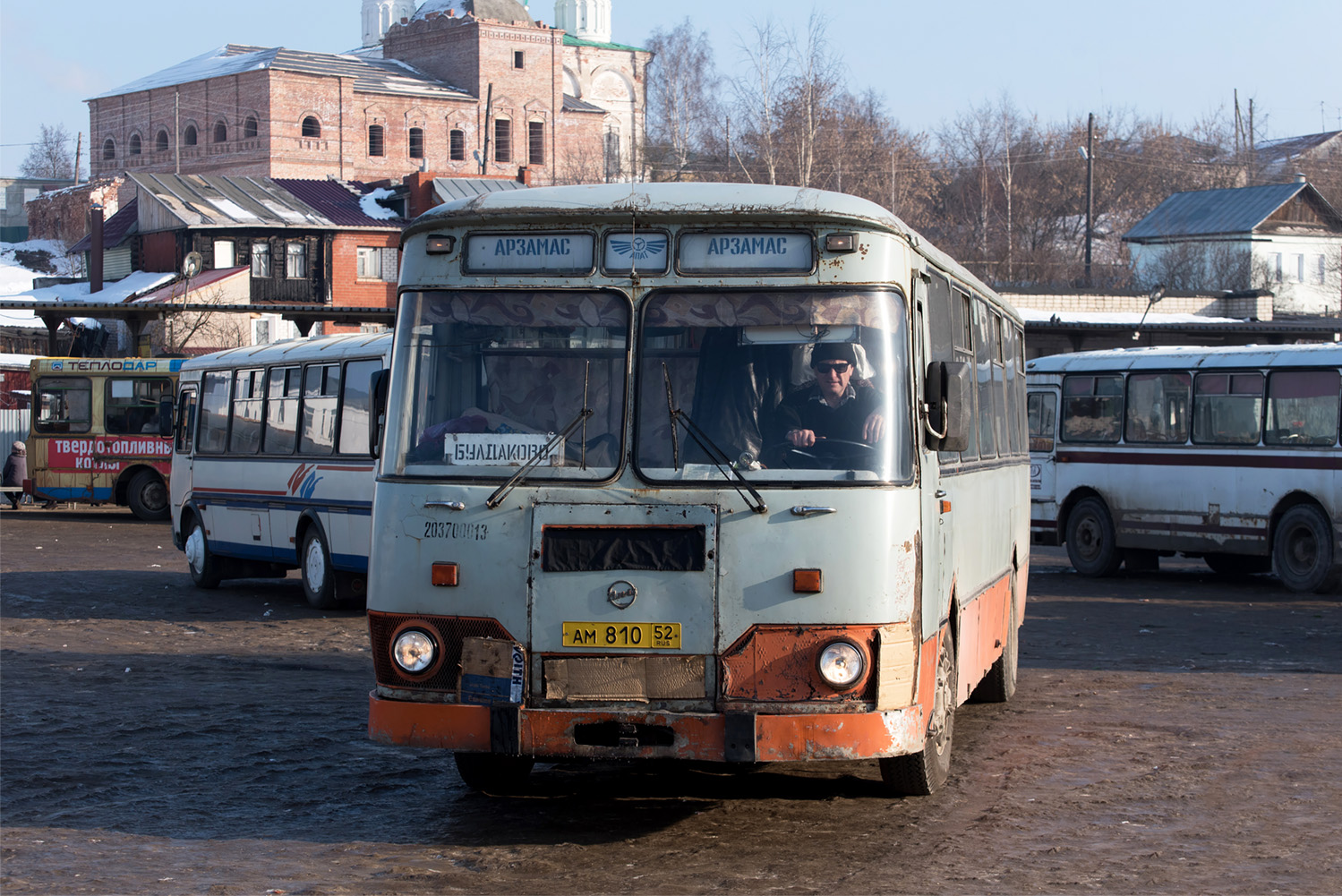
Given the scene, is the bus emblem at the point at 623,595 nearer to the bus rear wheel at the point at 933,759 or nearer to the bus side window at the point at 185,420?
the bus rear wheel at the point at 933,759

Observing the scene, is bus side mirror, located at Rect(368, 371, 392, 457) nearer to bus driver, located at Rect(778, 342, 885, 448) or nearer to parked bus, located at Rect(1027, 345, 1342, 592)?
bus driver, located at Rect(778, 342, 885, 448)

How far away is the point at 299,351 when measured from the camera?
17.6 meters

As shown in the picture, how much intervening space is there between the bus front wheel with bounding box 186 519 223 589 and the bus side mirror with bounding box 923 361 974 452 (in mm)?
13710

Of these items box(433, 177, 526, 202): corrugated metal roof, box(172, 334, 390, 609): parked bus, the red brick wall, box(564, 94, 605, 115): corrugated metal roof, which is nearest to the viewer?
box(172, 334, 390, 609): parked bus

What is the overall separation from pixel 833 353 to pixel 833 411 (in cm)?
24

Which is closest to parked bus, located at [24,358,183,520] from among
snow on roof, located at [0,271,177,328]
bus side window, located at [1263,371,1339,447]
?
bus side window, located at [1263,371,1339,447]

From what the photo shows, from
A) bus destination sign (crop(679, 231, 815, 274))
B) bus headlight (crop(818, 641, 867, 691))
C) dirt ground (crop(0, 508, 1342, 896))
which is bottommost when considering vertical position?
dirt ground (crop(0, 508, 1342, 896))

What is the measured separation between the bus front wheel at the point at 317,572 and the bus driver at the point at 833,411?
10694 millimetres

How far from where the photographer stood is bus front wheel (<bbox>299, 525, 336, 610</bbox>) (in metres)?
16.5

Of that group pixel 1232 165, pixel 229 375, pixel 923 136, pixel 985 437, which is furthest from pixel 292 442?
pixel 1232 165

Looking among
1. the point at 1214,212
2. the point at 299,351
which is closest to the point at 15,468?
the point at 299,351

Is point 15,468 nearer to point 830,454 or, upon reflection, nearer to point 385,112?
point 830,454

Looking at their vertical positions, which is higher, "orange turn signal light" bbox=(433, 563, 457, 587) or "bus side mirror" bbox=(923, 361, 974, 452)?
"bus side mirror" bbox=(923, 361, 974, 452)

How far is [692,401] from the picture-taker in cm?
657
